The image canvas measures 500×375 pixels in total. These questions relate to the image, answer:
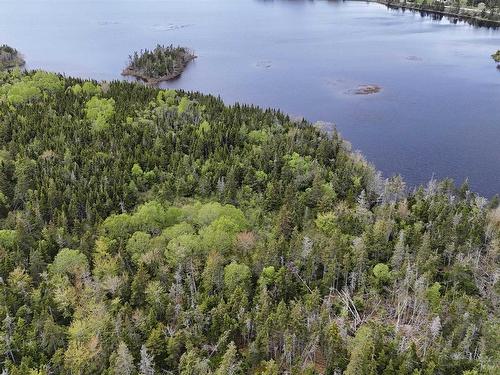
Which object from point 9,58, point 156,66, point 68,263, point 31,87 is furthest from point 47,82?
point 68,263

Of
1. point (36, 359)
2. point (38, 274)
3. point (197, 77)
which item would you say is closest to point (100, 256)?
point (38, 274)

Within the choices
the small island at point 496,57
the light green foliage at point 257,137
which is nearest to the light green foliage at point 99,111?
the light green foliage at point 257,137

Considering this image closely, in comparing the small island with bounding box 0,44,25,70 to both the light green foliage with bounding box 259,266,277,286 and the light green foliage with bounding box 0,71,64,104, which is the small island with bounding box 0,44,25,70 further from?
the light green foliage with bounding box 259,266,277,286

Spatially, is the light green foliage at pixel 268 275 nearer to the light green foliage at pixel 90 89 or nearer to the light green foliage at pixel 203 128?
the light green foliage at pixel 203 128

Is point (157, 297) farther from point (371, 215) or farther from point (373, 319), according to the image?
point (371, 215)

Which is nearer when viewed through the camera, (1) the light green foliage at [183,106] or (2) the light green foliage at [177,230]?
(2) the light green foliage at [177,230]

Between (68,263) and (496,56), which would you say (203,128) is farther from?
(496,56)

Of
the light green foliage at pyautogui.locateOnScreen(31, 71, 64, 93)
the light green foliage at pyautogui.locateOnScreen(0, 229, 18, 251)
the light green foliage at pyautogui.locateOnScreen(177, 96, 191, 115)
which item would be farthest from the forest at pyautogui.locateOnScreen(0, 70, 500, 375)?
the light green foliage at pyautogui.locateOnScreen(31, 71, 64, 93)
